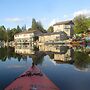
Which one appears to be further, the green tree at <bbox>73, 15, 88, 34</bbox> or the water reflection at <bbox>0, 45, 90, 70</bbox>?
the green tree at <bbox>73, 15, 88, 34</bbox>

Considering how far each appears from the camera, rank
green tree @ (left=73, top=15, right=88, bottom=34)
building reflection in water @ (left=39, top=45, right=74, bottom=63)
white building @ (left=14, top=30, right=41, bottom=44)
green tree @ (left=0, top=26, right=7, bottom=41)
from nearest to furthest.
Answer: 1. building reflection in water @ (left=39, top=45, right=74, bottom=63)
2. green tree @ (left=73, top=15, right=88, bottom=34)
3. white building @ (left=14, top=30, right=41, bottom=44)
4. green tree @ (left=0, top=26, right=7, bottom=41)

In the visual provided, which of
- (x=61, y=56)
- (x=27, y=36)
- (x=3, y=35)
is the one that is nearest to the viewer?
(x=61, y=56)

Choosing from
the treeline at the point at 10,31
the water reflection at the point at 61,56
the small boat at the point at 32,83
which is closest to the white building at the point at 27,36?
the treeline at the point at 10,31

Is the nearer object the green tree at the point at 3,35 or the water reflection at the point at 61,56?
the water reflection at the point at 61,56

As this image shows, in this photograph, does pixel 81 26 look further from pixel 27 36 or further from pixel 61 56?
pixel 61 56

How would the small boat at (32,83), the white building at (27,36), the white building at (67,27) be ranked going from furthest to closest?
the white building at (27,36)
the white building at (67,27)
the small boat at (32,83)

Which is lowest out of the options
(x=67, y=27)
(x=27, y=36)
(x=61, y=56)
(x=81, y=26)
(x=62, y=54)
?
(x=61, y=56)

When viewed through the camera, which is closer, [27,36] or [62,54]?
[62,54]

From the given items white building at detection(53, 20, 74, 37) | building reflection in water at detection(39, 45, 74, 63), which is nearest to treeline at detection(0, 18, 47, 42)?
white building at detection(53, 20, 74, 37)

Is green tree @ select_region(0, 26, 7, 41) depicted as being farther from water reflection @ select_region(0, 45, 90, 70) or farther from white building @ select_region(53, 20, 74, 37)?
water reflection @ select_region(0, 45, 90, 70)

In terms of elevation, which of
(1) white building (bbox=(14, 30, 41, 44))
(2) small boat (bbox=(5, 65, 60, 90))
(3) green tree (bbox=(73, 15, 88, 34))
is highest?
(3) green tree (bbox=(73, 15, 88, 34))

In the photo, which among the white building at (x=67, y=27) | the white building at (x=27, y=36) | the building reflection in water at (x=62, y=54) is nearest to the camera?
the building reflection in water at (x=62, y=54)

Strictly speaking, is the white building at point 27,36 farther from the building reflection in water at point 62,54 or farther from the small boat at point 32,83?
the small boat at point 32,83

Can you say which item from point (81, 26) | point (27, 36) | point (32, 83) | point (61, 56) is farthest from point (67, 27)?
point (32, 83)
